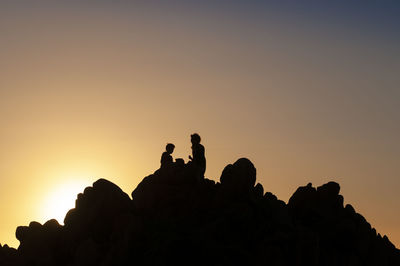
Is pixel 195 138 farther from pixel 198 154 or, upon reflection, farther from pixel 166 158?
pixel 166 158

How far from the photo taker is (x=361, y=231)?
6844cm

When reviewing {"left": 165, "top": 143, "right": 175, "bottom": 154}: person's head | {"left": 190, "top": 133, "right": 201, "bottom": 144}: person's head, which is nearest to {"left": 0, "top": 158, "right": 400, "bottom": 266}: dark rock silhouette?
{"left": 165, "top": 143, "right": 175, "bottom": 154}: person's head

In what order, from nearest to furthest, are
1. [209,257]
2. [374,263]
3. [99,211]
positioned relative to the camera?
[209,257] < [99,211] < [374,263]

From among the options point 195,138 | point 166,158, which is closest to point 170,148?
point 166,158

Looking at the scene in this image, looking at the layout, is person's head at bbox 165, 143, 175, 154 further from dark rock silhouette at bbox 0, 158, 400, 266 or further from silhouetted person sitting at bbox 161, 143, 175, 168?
dark rock silhouette at bbox 0, 158, 400, 266

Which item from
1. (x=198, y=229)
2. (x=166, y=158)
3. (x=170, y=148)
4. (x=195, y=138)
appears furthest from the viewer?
(x=166, y=158)

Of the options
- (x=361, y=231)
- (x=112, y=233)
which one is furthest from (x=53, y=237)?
(x=361, y=231)

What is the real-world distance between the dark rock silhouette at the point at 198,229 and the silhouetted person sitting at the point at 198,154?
37.1 inches

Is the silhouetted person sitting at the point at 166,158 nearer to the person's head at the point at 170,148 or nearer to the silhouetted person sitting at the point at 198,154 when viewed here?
the person's head at the point at 170,148

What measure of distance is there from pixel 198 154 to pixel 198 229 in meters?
7.19

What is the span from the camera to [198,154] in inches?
2576

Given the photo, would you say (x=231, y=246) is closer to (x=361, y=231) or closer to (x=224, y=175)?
(x=224, y=175)

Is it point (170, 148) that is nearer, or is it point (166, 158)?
point (170, 148)

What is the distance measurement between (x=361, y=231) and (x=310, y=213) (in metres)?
4.73
